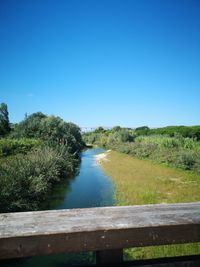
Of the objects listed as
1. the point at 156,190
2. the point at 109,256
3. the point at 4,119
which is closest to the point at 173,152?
the point at 156,190

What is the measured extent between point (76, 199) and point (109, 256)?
441 inches

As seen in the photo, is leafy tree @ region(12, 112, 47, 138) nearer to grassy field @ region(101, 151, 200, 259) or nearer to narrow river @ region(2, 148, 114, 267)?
narrow river @ region(2, 148, 114, 267)

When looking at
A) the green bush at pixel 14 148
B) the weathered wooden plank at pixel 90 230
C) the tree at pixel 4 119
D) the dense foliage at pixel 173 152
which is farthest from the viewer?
the tree at pixel 4 119

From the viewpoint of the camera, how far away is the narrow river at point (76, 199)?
6273 millimetres

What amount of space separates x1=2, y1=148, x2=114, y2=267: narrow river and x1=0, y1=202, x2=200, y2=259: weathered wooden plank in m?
4.95

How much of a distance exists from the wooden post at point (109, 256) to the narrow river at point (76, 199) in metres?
4.96

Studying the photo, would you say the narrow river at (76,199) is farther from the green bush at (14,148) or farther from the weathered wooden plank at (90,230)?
the green bush at (14,148)

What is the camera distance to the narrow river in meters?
6.27

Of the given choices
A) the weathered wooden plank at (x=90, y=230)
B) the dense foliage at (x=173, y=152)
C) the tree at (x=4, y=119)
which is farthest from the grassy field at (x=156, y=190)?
the tree at (x=4, y=119)

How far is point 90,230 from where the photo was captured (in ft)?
4.44

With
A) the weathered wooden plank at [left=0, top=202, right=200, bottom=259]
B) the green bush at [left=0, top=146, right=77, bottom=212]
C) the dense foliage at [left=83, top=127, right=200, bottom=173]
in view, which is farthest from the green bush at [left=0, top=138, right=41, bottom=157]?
the weathered wooden plank at [left=0, top=202, right=200, bottom=259]

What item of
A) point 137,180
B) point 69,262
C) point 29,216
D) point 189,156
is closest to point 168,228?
point 29,216

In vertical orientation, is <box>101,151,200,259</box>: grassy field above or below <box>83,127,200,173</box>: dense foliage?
below

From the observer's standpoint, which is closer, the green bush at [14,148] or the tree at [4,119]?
the green bush at [14,148]
